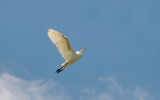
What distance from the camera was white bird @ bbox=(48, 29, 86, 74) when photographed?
178 feet

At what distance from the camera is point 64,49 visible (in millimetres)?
56062

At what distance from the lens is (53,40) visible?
54688 millimetres

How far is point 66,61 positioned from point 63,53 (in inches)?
42.6

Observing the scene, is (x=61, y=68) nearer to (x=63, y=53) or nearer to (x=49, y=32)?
(x=63, y=53)

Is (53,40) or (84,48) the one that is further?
(84,48)

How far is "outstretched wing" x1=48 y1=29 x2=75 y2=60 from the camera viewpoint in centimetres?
5397

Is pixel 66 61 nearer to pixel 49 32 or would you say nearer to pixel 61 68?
pixel 61 68

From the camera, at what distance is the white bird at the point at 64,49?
54.1 metres

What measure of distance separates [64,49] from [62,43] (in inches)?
41.1

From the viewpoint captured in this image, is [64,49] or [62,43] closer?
[62,43]

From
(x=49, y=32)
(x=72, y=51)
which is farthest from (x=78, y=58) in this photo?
(x=49, y=32)

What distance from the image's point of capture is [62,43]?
5528 centimetres

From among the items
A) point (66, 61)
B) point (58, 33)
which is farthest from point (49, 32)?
point (66, 61)

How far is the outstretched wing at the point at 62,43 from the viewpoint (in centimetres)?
5397
